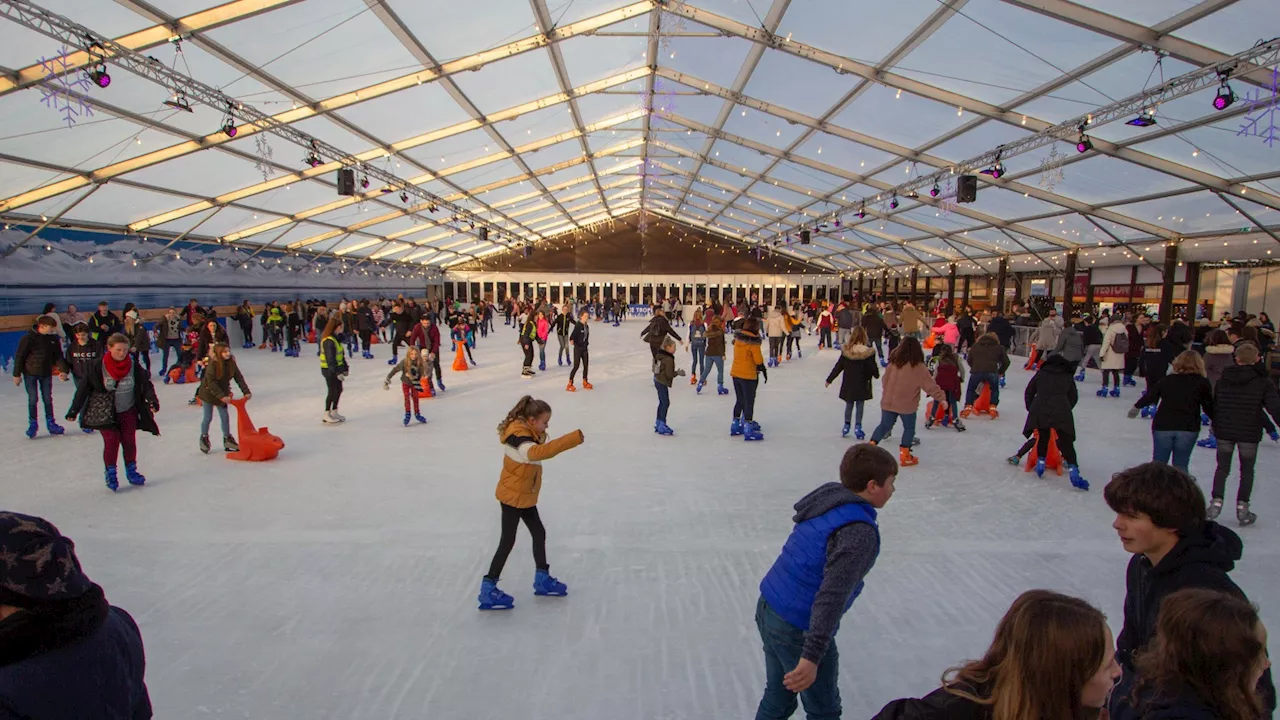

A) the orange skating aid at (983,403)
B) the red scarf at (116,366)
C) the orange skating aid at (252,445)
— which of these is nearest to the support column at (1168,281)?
the orange skating aid at (983,403)

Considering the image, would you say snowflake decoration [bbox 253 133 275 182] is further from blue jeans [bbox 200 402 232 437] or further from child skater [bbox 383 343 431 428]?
blue jeans [bbox 200 402 232 437]

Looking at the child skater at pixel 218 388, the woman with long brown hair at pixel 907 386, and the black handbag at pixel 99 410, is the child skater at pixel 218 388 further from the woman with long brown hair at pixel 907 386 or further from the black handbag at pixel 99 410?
the woman with long brown hair at pixel 907 386

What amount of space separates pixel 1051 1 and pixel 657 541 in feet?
21.3

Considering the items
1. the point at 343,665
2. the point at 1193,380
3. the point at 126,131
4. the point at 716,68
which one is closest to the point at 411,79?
the point at 126,131

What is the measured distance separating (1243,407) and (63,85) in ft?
34.6

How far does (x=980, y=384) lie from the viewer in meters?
7.42

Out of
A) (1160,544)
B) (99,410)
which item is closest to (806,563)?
(1160,544)

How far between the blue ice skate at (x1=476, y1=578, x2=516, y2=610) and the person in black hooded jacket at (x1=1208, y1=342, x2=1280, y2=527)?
14.0 feet

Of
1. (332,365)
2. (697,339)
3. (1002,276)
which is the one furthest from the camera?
(1002,276)

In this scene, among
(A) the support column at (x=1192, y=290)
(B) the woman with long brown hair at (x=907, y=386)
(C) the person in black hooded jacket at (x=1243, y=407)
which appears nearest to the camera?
(C) the person in black hooded jacket at (x=1243, y=407)

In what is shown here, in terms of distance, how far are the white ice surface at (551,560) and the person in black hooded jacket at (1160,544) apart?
98cm

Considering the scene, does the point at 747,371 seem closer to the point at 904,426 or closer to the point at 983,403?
the point at 904,426

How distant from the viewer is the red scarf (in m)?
4.32

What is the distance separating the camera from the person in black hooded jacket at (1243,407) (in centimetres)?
379
